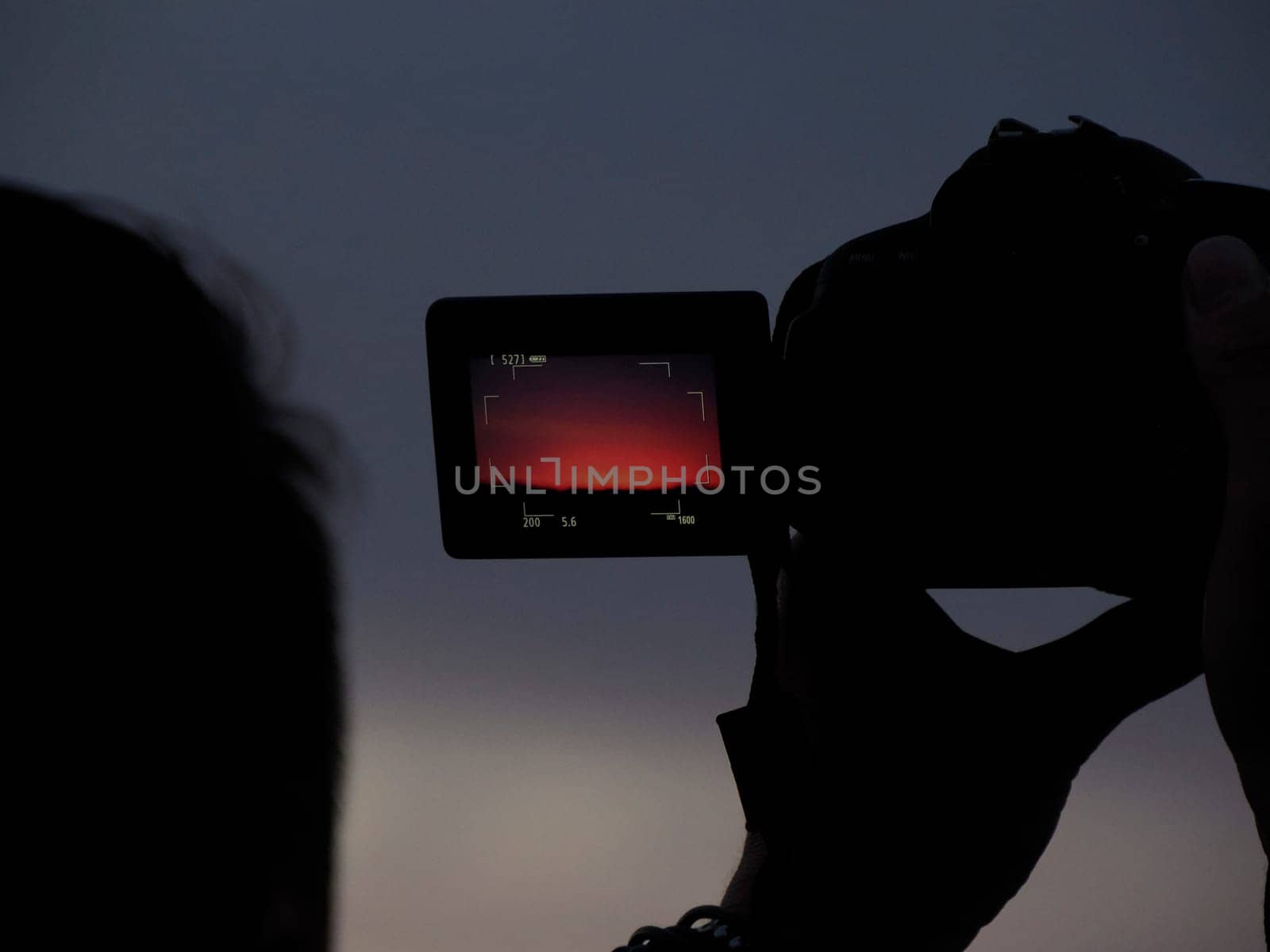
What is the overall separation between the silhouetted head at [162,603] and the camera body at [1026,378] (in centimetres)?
23

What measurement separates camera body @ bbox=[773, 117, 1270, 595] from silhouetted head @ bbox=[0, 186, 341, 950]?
23 centimetres

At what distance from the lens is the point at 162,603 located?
0.87 feet

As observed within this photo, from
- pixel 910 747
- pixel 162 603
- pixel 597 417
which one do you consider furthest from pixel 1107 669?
pixel 162 603

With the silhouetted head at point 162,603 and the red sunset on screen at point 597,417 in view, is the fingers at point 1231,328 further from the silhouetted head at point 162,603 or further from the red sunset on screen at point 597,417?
the silhouetted head at point 162,603

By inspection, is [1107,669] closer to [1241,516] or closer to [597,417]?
[1241,516]

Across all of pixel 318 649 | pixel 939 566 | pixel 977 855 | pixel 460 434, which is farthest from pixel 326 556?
pixel 977 855

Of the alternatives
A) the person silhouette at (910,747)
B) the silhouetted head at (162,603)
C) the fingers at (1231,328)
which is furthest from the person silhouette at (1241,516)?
the silhouetted head at (162,603)

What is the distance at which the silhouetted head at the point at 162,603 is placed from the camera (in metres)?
0.25

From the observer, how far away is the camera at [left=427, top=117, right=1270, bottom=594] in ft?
1.42

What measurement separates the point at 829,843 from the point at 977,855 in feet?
0.26

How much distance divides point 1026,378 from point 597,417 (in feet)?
0.57

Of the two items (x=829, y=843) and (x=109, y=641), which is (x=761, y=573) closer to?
(x=829, y=843)

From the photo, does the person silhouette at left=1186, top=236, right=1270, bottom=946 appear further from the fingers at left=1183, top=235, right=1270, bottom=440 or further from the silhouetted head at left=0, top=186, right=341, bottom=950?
the silhouetted head at left=0, top=186, right=341, bottom=950

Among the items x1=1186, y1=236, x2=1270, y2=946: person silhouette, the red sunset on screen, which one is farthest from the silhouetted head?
x1=1186, y1=236, x2=1270, y2=946: person silhouette
